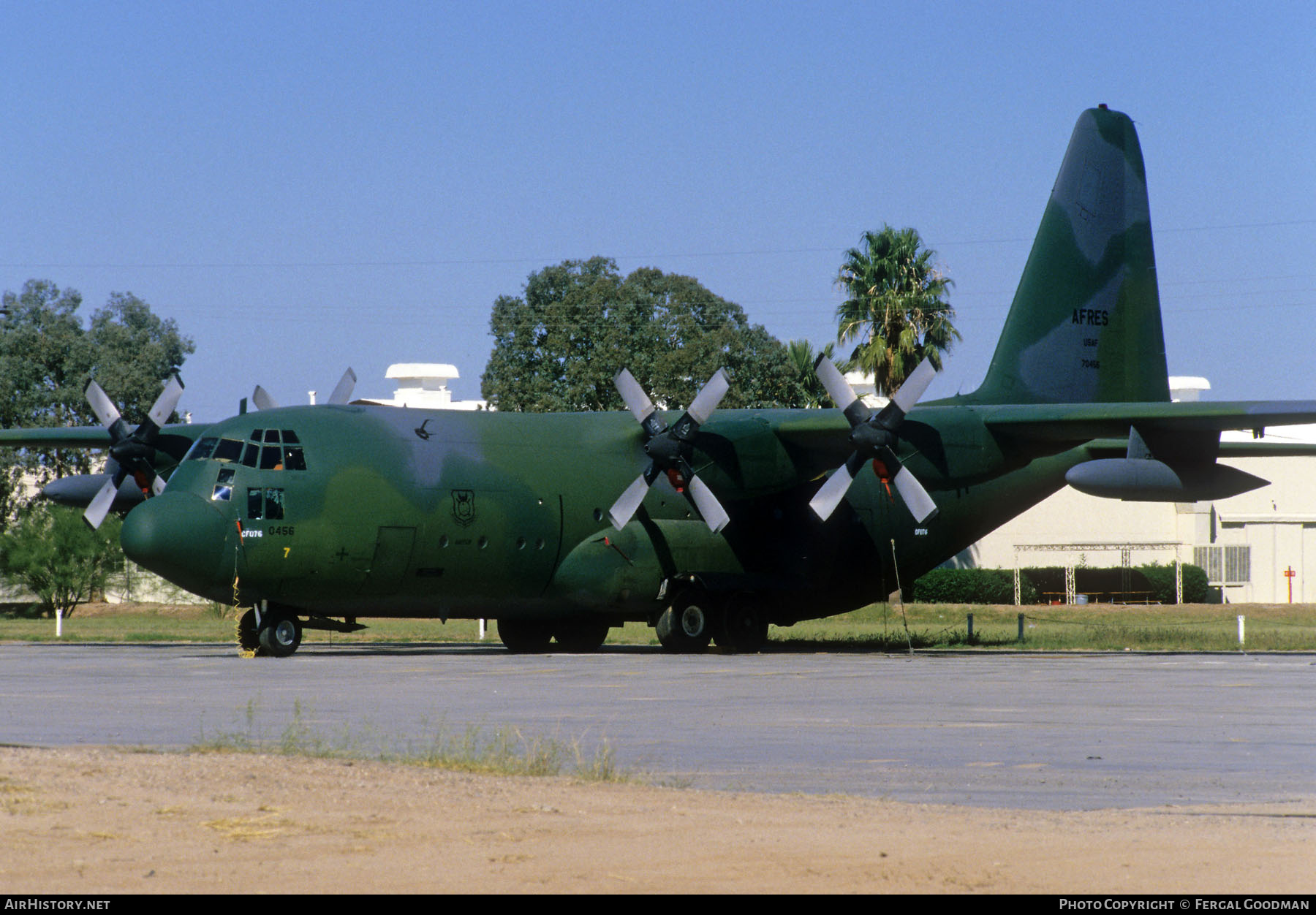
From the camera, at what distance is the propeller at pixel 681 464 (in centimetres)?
2853

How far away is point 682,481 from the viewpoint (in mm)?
28953

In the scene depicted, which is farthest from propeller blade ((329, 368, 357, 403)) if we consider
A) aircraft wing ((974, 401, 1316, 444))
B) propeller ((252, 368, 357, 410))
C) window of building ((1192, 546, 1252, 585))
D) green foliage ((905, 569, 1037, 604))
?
window of building ((1192, 546, 1252, 585))

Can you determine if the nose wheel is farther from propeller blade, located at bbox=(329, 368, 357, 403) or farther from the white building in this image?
the white building

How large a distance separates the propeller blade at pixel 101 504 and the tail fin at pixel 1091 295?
18.0 meters

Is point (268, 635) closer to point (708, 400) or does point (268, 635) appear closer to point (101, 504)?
point (101, 504)

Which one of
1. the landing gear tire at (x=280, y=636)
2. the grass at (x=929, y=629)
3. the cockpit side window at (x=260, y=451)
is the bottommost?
the grass at (x=929, y=629)

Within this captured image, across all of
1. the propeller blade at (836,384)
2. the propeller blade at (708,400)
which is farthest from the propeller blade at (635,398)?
the propeller blade at (836,384)

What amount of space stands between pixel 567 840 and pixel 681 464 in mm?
20550

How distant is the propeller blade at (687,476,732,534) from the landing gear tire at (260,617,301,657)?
7478 millimetres

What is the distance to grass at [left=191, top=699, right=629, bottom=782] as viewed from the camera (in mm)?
11656

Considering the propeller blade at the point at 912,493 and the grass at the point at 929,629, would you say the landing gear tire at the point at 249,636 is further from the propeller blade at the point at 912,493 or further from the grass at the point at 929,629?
the propeller blade at the point at 912,493

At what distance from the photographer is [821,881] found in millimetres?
7270

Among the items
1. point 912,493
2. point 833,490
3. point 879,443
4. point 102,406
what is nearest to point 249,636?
point 102,406
